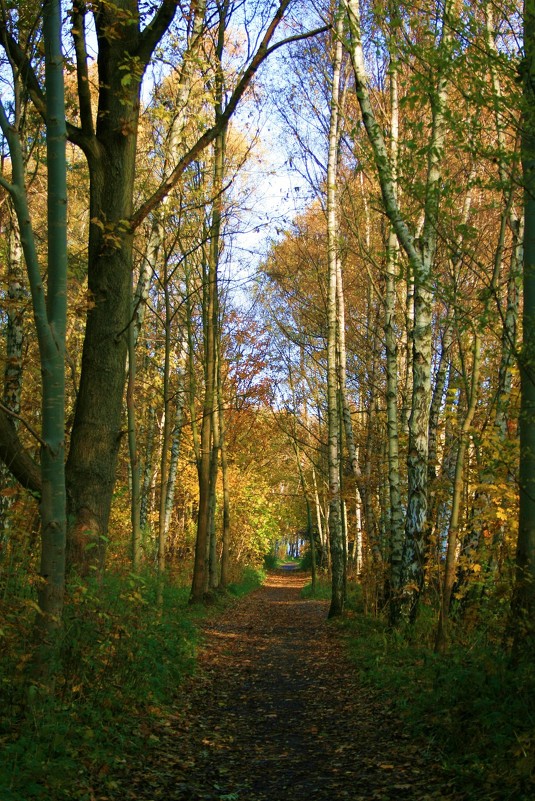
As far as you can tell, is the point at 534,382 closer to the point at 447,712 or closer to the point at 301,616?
the point at 447,712

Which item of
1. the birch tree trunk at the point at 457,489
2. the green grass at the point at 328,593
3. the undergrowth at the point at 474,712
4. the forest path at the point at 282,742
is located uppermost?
the birch tree trunk at the point at 457,489

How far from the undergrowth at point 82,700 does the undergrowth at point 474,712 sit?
229 cm

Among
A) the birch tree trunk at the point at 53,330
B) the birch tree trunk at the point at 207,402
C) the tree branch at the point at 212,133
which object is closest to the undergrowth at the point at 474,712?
the birch tree trunk at the point at 53,330

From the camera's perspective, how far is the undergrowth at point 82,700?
3828mm

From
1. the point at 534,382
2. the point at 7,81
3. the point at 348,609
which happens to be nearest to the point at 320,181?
the point at 7,81

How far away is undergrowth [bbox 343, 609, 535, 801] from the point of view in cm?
411

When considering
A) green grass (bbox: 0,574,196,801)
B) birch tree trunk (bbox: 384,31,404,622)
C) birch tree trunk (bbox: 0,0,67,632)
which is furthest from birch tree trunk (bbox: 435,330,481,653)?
birch tree trunk (bbox: 0,0,67,632)

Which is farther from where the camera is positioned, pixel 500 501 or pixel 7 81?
pixel 7 81

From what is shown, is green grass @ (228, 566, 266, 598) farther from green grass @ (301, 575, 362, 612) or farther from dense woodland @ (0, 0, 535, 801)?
dense woodland @ (0, 0, 535, 801)

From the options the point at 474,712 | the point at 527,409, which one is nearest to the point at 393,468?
the point at 527,409

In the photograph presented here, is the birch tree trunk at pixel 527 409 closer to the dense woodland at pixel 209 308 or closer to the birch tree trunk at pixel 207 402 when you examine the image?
the dense woodland at pixel 209 308

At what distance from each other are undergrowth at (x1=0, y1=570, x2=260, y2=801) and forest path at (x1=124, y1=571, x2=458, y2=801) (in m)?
0.27

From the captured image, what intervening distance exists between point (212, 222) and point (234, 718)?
11.4m

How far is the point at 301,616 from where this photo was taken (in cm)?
1731
